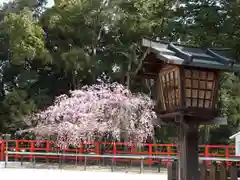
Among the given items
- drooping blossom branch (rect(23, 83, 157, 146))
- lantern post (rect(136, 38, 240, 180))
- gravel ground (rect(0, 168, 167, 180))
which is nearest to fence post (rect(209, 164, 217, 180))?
lantern post (rect(136, 38, 240, 180))

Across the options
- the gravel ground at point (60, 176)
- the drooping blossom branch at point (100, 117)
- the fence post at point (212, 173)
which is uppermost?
the drooping blossom branch at point (100, 117)

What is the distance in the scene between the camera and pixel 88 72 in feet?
83.5

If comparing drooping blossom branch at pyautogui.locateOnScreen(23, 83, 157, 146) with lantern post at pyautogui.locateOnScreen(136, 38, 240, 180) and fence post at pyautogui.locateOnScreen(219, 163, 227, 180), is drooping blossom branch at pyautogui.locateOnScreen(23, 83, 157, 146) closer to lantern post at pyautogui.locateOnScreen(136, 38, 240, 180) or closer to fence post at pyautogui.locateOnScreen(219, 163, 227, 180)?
fence post at pyautogui.locateOnScreen(219, 163, 227, 180)

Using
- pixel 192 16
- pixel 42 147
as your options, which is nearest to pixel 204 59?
pixel 192 16

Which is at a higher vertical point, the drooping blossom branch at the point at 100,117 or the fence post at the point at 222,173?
the drooping blossom branch at the point at 100,117

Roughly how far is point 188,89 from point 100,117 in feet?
43.5

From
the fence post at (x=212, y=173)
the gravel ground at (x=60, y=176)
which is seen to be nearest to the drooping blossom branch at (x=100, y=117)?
the gravel ground at (x=60, y=176)

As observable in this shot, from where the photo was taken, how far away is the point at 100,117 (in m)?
20.3

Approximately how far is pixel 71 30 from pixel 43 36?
178 centimetres

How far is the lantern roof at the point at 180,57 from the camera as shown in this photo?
23.1 feet

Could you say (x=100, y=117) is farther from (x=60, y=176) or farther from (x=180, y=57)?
(x=180, y=57)

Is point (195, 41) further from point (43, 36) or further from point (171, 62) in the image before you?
point (171, 62)

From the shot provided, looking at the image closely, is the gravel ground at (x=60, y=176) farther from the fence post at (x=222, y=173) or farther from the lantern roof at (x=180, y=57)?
the lantern roof at (x=180, y=57)

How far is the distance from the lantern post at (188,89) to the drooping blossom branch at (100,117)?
12.2 m
